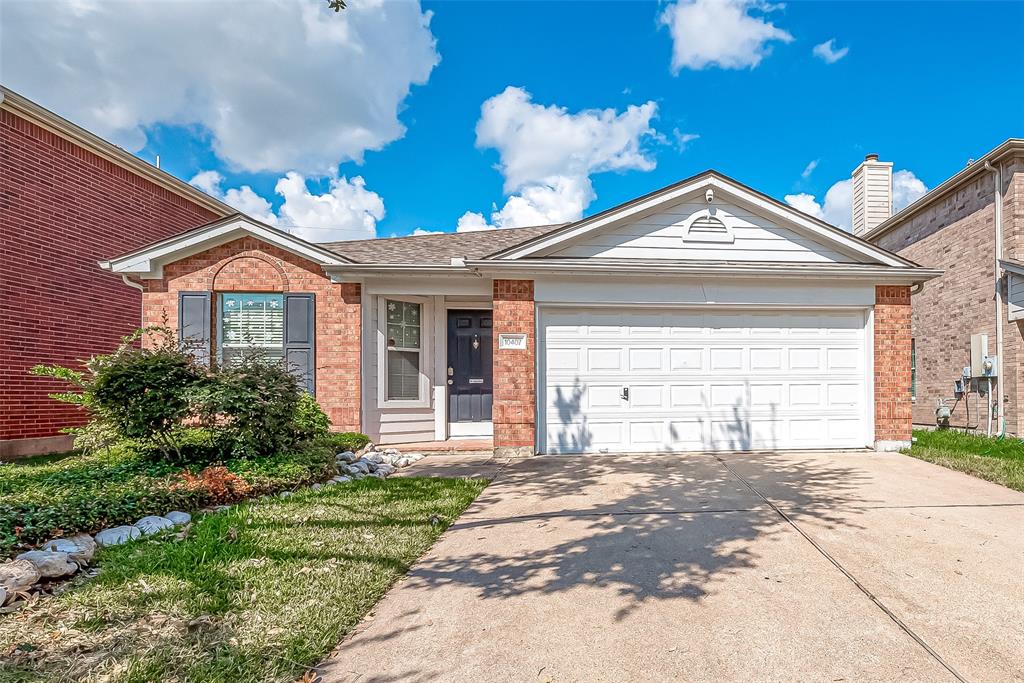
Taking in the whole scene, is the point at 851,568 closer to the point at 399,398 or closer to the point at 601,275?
the point at 601,275

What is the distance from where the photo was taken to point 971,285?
9.97 meters

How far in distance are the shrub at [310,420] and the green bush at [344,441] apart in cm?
13

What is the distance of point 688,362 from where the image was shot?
7.84m

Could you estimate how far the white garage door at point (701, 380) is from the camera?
7723mm

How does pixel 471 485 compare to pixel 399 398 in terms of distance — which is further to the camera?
pixel 399 398

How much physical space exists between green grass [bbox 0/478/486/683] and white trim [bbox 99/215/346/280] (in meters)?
4.58

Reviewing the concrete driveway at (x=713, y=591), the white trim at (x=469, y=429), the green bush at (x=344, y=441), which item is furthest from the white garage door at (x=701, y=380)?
the green bush at (x=344, y=441)

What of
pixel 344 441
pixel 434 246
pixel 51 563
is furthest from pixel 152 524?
pixel 434 246

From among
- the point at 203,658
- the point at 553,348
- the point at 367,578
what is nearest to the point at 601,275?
the point at 553,348

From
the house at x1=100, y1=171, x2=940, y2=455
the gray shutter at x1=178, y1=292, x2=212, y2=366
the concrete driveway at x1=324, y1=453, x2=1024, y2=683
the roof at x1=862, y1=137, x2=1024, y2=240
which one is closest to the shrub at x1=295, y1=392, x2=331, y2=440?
the house at x1=100, y1=171, x2=940, y2=455

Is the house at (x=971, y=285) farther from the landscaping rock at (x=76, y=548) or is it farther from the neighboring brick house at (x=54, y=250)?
the neighboring brick house at (x=54, y=250)

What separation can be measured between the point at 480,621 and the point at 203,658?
1363 mm

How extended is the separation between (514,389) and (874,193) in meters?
12.0

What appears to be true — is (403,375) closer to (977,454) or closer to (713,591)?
(713,591)
